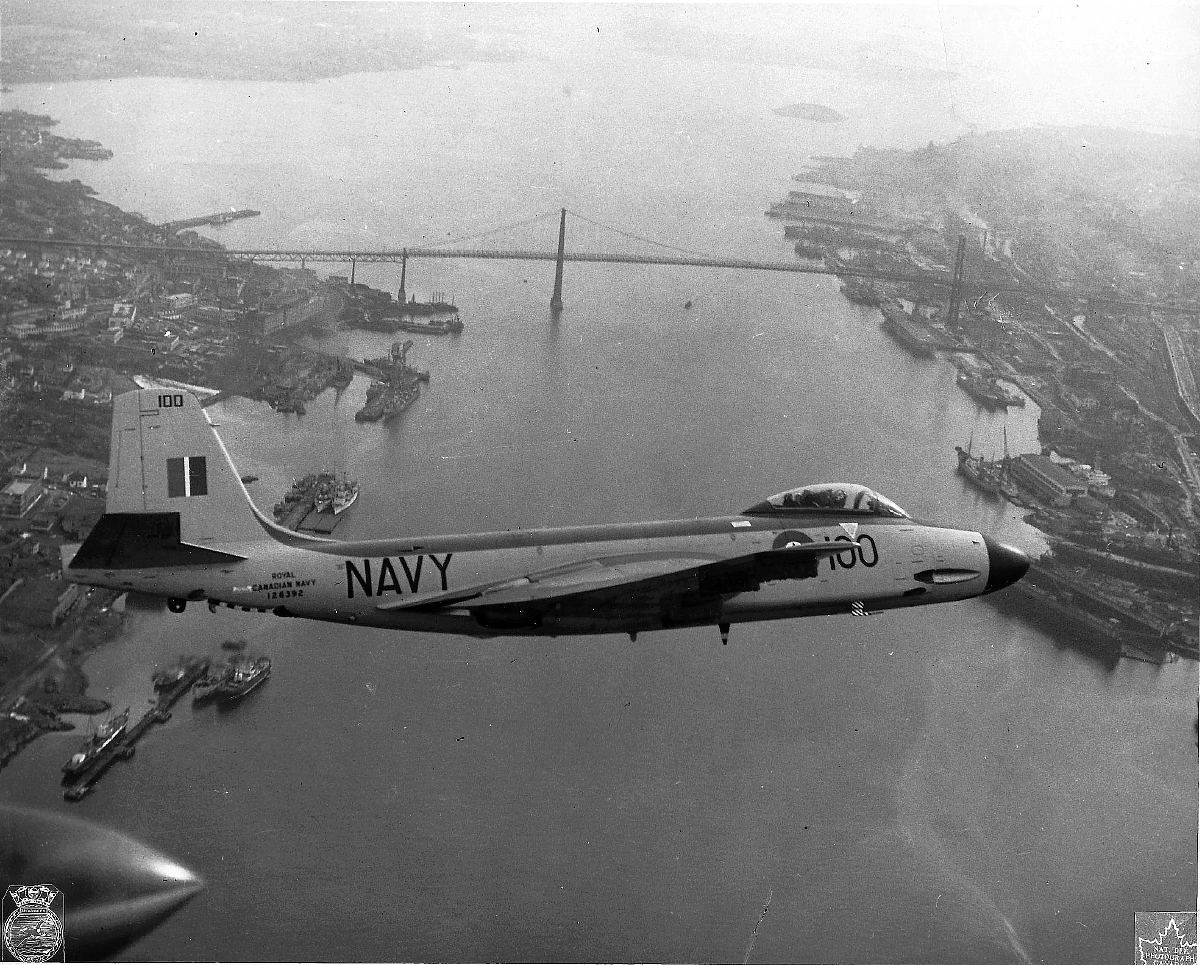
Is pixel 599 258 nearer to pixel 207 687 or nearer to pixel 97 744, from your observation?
pixel 207 687

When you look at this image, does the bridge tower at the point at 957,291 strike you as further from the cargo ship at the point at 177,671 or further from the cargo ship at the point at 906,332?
the cargo ship at the point at 177,671

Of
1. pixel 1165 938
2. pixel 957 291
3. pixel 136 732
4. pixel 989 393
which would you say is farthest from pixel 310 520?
pixel 957 291

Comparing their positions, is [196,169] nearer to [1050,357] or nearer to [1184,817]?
[1050,357]

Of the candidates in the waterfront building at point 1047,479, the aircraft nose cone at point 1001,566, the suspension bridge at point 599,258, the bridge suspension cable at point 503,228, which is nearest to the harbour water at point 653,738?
the waterfront building at point 1047,479

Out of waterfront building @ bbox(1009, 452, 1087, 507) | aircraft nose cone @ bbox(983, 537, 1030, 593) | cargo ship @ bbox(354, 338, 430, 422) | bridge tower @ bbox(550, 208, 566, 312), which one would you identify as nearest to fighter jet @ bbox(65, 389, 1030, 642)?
aircraft nose cone @ bbox(983, 537, 1030, 593)

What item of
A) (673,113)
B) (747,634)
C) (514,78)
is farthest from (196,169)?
(747,634)

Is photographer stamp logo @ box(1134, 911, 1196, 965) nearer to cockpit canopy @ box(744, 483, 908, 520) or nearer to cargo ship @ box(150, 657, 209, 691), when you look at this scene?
cockpit canopy @ box(744, 483, 908, 520)
